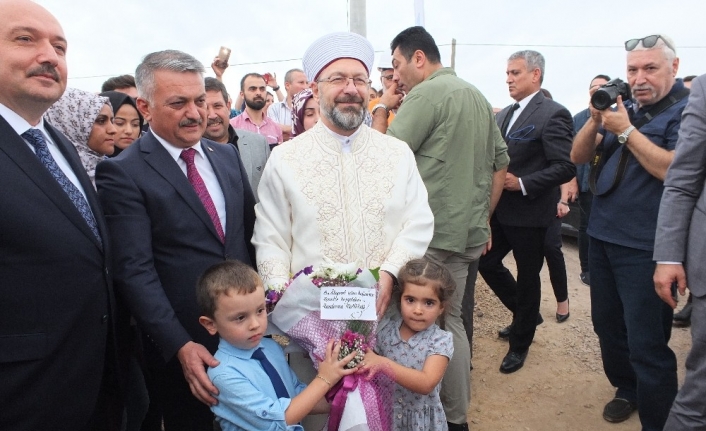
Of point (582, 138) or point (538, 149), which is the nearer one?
point (582, 138)

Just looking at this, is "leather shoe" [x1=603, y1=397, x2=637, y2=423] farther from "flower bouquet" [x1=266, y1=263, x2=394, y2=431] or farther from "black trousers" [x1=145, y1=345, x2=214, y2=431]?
"black trousers" [x1=145, y1=345, x2=214, y2=431]

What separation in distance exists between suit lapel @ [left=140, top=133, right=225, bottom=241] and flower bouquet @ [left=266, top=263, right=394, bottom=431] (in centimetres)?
44

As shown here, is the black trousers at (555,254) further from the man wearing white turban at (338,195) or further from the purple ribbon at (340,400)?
the purple ribbon at (340,400)

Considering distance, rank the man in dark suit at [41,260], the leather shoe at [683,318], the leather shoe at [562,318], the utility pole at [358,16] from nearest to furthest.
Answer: the man in dark suit at [41,260] < the leather shoe at [683,318] < the leather shoe at [562,318] < the utility pole at [358,16]

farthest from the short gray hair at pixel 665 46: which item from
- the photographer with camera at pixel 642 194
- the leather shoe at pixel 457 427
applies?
the leather shoe at pixel 457 427

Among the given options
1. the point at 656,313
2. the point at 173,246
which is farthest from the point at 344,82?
the point at 656,313

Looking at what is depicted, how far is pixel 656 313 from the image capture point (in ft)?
8.91

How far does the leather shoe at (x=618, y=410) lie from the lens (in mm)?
3238

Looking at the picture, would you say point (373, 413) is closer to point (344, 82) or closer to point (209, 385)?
point (209, 385)

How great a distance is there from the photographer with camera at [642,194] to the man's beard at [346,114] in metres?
1.51

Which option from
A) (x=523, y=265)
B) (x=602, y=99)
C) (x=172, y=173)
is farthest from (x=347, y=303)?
(x=523, y=265)

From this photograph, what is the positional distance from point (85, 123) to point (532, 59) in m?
3.27

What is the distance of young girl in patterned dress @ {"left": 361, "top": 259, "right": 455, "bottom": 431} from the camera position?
2158 mm

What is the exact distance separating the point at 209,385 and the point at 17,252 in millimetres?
753
